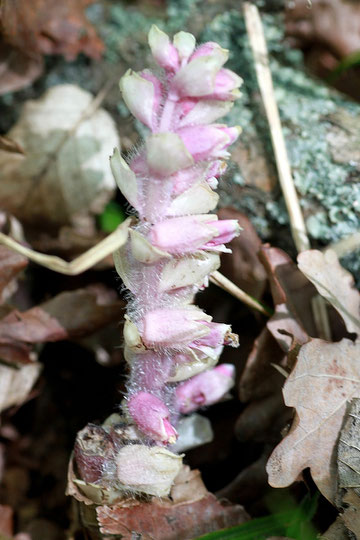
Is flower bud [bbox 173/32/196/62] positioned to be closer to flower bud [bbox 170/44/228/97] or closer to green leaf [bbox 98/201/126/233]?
flower bud [bbox 170/44/228/97]

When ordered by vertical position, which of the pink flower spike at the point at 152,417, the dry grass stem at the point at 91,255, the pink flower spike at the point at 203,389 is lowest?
the pink flower spike at the point at 203,389

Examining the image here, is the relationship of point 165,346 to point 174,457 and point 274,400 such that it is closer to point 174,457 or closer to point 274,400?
point 174,457

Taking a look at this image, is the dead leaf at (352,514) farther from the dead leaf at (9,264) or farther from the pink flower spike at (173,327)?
the dead leaf at (9,264)

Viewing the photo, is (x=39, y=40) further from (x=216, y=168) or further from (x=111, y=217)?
(x=216, y=168)

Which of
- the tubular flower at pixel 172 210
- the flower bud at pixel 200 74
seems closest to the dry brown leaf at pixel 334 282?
the tubular flower at pixel 172 210

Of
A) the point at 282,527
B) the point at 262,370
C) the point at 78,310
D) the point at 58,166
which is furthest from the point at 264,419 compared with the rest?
the point at 58,166

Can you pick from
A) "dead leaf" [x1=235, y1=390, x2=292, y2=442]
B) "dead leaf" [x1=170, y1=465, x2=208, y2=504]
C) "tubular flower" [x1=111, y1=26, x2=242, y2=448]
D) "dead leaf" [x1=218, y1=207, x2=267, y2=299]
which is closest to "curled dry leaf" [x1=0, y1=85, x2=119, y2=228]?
"dead leaf" [x1=218, y1=207, x2=267, y2=299]
